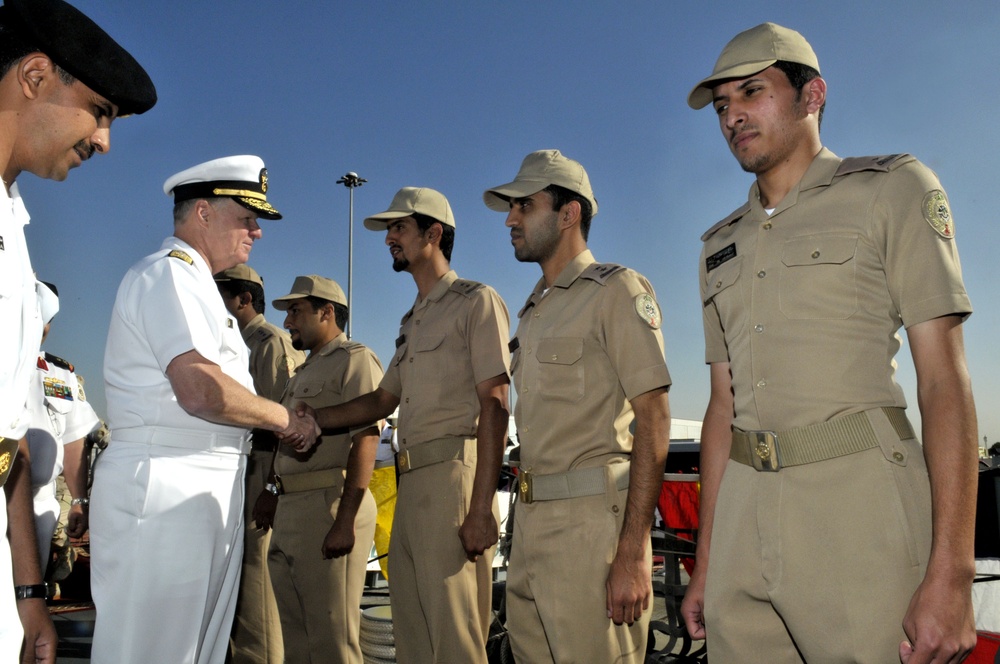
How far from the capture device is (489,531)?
3.36 metres

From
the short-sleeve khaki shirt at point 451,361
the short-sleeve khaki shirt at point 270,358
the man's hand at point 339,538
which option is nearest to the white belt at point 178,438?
the short-sleeve khaki shirt at point 451,361

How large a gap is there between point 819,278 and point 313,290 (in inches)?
153

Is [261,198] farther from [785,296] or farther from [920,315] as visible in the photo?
[920,315]

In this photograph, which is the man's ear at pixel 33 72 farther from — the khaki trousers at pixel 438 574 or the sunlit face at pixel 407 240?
the sunlit face at pixel 407 240

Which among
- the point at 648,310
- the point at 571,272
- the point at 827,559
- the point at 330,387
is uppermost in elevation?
the point at 571,272

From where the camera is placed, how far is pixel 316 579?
14.3 ft

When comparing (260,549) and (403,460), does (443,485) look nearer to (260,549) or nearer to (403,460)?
(403,460)

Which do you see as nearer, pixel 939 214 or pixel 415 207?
pixel 939 214

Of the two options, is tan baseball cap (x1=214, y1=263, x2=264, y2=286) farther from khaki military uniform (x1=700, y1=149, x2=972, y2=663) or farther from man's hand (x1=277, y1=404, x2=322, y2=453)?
khaki military uniform (x1=700, y1=149, x2=972, y2=663)

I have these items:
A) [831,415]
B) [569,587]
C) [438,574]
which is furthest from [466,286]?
[831,415]

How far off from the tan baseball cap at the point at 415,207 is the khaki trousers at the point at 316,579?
60.5 inches

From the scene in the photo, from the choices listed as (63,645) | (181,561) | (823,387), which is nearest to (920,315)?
(823,387)

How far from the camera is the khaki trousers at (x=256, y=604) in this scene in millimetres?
4750

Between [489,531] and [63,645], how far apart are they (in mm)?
4897
